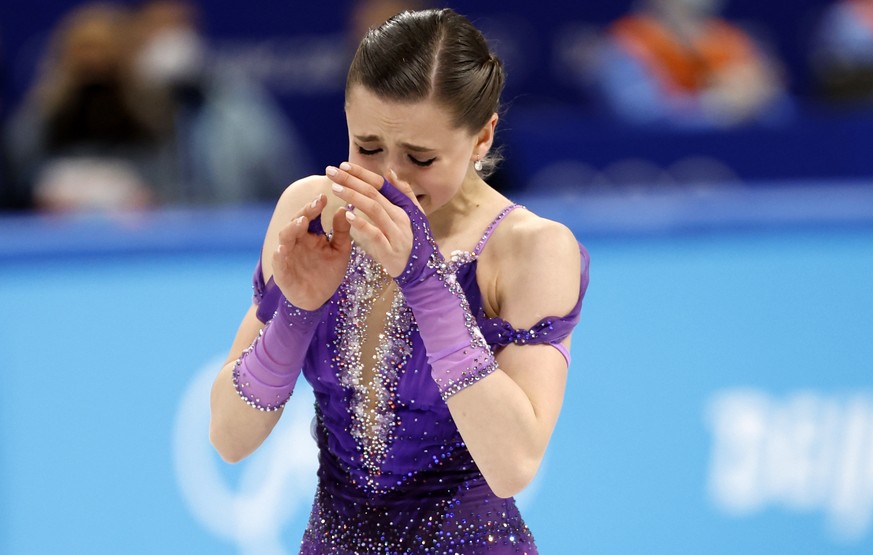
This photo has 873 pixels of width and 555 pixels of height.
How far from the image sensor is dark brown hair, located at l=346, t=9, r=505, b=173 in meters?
2.03

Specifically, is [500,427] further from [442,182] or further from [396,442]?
[442,182]

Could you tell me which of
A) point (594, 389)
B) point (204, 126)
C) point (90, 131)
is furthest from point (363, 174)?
point (204, 126)

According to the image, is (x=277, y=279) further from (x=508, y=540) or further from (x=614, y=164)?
(x=614, y=164)

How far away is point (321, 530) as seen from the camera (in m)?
2.27

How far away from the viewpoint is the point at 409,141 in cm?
204

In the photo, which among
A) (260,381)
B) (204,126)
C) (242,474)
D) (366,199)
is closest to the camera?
(366,199)

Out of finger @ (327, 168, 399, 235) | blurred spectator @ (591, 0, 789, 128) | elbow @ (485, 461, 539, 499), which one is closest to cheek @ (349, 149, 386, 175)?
finger @ (327, 168, 399, 235)

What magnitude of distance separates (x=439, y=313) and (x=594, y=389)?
2186mm

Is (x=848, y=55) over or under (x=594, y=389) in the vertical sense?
over

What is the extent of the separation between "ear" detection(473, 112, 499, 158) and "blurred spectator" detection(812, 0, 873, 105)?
5.61 meters

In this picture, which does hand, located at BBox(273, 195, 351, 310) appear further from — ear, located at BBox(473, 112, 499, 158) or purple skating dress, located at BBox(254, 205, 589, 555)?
ear, located at BBox(473, 112, 499, 158)

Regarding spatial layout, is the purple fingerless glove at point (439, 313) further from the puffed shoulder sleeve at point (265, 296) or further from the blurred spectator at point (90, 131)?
the blurred spectator at point (90, 131)

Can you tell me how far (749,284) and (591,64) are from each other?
15.4 ft

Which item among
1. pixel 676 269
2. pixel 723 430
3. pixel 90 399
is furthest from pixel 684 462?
pixel 90 399
